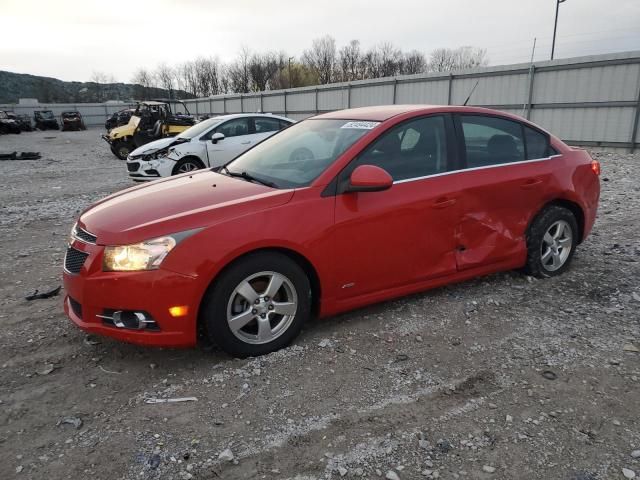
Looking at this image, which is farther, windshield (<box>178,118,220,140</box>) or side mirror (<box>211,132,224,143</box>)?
windshield (<box>178,118,220,140</box>)

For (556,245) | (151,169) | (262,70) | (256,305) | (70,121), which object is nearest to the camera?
(256,305)

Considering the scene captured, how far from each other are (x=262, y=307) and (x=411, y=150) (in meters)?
1.72

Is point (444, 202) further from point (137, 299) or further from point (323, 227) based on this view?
point (137, 299)

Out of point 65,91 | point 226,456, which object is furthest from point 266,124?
point 65,91

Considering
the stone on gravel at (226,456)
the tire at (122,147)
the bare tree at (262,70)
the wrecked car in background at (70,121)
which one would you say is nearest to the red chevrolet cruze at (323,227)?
the stone on gravel at (226,456)

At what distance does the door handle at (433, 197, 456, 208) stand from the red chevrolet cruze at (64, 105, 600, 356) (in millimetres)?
11

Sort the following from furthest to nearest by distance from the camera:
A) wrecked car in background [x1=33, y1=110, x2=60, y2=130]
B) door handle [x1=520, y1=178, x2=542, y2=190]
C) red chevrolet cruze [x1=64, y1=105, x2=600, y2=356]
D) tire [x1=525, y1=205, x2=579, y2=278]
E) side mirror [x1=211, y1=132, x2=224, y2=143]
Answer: wrecked car in background [x1=33, y1=110, x2=60, y2=130] < side mirror [x1=211, y1=132, x2=224, y2=143] < tire [x1=525, y1=205, x2=579, y2=278] < door handle [x1=520, y1=178, x2=542, y2=190] < red chevrolet cruze [x1=64, y1=105, x2=600, y2=356]

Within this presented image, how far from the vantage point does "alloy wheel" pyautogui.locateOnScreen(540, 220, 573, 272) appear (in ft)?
15.2

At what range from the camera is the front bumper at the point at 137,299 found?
299cm

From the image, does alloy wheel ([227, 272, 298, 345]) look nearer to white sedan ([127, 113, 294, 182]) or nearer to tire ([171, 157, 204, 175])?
white sedan ([127, 113, 294, 182])

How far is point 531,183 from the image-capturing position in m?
4.36

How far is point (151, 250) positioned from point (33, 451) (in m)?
1.21

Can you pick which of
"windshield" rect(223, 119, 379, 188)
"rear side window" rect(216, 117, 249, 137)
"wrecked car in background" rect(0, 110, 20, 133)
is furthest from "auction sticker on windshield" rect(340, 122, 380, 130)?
"wrecked car in background" rect(0, 110, 20, 133)

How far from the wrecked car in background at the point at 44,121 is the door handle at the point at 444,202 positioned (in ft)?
155
